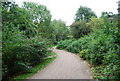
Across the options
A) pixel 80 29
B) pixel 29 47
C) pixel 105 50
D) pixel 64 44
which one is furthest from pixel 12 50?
pixel 80 29

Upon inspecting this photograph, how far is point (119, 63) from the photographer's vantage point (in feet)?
9.25

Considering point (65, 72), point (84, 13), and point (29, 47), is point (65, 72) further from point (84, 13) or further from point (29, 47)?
point (84, 13)

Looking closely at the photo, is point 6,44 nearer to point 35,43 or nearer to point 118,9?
point 35,43

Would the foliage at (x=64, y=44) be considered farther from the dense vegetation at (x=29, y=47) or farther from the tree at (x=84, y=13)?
the tree at (x=84, y=13)

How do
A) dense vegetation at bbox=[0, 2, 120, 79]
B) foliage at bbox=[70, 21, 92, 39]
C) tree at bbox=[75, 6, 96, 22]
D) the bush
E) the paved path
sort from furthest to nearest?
tree at bbox=[75, 6, 96, 22], foliage at bbox=[70, 21, 92, 39], the paved path, the bush, dense vegetation at bbox=[0, 2, 120, 79]

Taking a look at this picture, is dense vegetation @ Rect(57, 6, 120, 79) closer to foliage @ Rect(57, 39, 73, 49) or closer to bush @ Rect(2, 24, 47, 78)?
bush @ Rect(2, 24, 47, 78)

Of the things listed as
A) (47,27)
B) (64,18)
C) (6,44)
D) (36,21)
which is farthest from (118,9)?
(64,18)

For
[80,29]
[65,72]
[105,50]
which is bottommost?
[65,72]

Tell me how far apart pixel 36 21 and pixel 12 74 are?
41.2ft

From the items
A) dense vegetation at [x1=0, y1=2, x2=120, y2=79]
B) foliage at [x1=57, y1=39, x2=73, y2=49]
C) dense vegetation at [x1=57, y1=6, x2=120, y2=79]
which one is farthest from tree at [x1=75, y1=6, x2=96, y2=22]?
dense vegetation at [x1=0, y1=2, x2=120, y2=79]

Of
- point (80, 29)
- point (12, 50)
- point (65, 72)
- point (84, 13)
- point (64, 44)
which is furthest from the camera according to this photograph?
point (84, 13)

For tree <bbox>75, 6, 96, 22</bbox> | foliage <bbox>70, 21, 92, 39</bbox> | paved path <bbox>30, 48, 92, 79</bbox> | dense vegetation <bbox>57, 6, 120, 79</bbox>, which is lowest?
paved path <bbox>30, 48, 92, 79</bbox>

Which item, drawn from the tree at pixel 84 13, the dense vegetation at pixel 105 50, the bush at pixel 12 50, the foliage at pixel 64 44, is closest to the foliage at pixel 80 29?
the foliage at pixel 64 44

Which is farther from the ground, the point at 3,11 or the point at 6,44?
the point at 3,11
